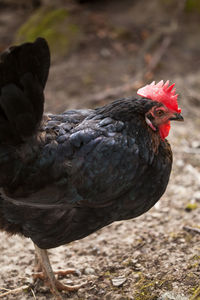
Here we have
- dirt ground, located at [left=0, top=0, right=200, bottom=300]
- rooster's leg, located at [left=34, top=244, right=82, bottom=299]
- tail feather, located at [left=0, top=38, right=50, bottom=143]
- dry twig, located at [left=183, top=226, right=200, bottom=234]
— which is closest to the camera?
tail feather, located at [left=0, top=38, right=50, bottom=143]

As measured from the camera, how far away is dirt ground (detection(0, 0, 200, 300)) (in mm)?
3406

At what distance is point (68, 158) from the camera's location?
2904 mm

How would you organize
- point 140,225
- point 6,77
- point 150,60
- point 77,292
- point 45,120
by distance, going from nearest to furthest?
point 6,77, point 45,120, point 77,292, point 140,225, point 150,60

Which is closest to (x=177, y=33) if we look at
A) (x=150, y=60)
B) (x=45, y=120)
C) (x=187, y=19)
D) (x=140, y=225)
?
(x=187, y=19)

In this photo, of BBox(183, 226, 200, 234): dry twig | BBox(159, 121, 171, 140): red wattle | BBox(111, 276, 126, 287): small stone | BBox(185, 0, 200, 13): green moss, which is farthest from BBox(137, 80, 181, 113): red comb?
BBox(185, 0, 200, 13): green moss

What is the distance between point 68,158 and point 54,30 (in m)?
6.61

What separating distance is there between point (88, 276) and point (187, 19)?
25.2 ft

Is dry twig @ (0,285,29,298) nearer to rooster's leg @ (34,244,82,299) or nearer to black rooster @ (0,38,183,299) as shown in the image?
rooster's leg @ (34,244,82,299)

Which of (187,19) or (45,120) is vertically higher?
(187,19)

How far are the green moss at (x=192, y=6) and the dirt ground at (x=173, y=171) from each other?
0.18m

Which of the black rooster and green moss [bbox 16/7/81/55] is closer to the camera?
the black rooster

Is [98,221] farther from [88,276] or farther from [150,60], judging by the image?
[150,60]

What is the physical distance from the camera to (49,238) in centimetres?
303

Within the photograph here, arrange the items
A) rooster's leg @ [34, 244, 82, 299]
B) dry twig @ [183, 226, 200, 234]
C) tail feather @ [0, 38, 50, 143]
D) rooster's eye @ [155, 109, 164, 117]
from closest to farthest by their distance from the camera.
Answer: tail feather @ [0, 38, 50, 143] < rooster's eye @ [155, 109, 164, 117] < rooster's leg @ [34, 244, 82, 299] < dry twig @ [183, 226, 200, 234]
